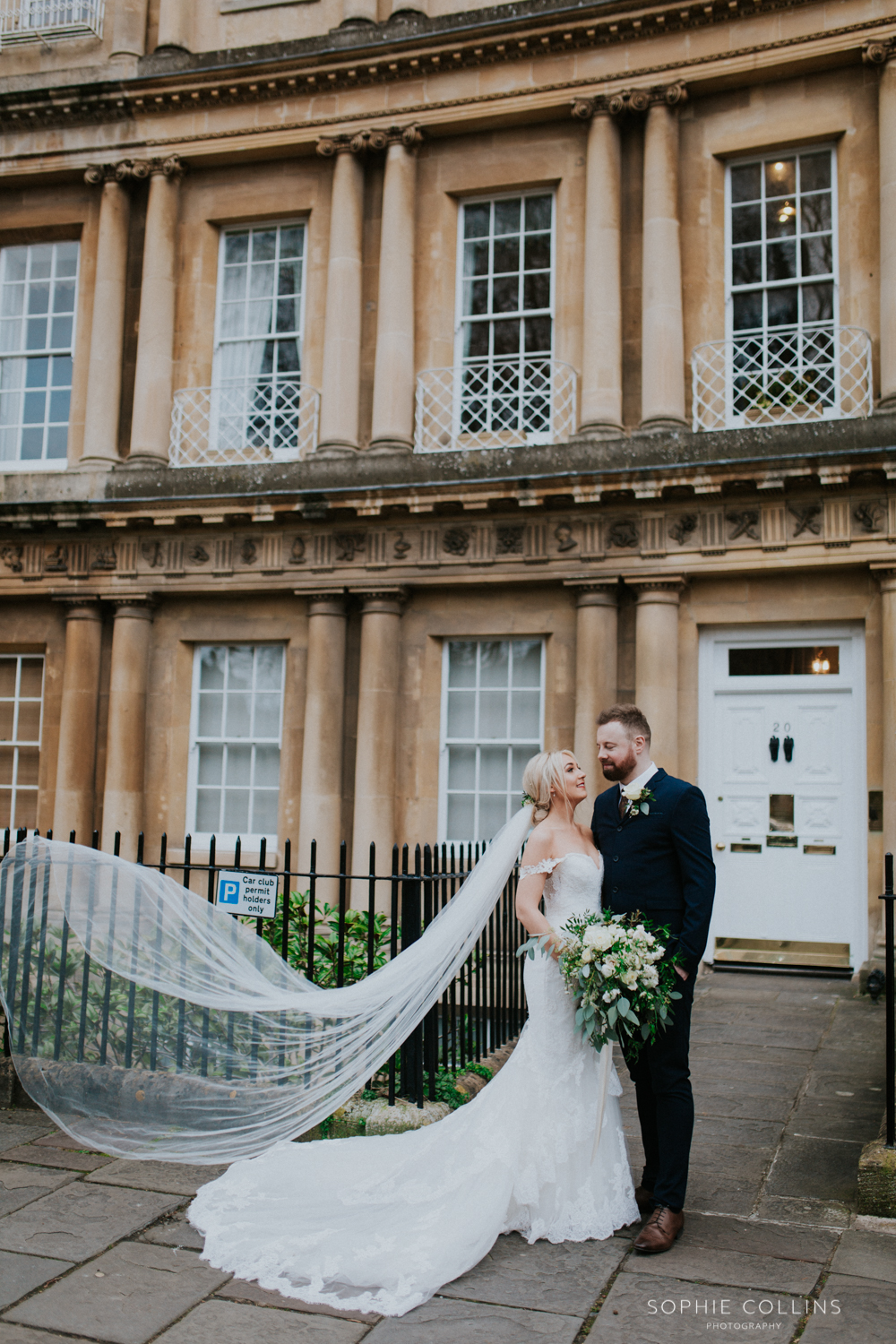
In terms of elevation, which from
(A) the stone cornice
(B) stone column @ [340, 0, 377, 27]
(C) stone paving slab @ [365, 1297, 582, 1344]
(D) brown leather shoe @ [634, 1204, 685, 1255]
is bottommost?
(C) stone paving slab @ [365, 1297, 582, 1344]

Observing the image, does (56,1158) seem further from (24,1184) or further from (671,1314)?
(671,1314)

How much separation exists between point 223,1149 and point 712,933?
6618 mm

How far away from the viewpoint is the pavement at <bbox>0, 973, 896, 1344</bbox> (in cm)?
361

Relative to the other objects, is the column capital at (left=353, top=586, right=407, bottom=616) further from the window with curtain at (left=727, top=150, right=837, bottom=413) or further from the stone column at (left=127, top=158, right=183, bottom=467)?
the window with curtain at (left=727, top=150, right=837, bottom=413)

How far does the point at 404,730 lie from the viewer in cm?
1191

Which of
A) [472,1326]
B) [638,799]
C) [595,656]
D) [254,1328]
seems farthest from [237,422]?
[472,1326]

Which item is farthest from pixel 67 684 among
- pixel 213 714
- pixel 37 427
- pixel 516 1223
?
pixel 516 1223

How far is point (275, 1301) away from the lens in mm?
3809

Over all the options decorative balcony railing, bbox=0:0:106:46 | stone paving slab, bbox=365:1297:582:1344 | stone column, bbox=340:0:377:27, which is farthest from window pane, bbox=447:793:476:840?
decorative balcony railing, bbox=0:0:106:46

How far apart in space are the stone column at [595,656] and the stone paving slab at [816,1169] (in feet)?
17.6

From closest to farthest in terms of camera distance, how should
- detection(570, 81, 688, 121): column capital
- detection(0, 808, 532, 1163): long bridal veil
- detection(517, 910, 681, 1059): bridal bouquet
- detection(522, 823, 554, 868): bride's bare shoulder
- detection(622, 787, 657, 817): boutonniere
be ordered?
detection(517, 910, 681, 1059): bridal bouquet < detection(622, 787, 657, 817): boutonniere < detection(522, 823, 554, 868): bride's bare shoulder < detection(0, 808, 532, 1163): long bridal veil < detection(570, 81, 688, 121): column capital

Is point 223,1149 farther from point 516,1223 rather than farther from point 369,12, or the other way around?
point 369,12

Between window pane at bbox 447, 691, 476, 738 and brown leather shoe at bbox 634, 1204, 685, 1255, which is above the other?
window pane at bbox 447, 691, 476, 738

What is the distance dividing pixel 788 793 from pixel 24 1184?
7.76m
